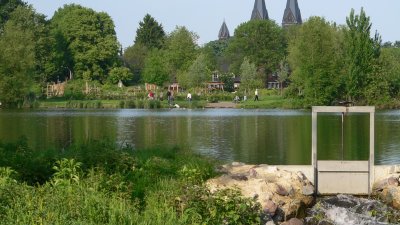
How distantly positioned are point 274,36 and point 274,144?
99.3 metres

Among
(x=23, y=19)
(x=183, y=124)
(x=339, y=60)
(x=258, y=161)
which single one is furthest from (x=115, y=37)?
(x=258, y=161)

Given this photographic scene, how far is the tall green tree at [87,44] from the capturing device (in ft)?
318

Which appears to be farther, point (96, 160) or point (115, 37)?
point (115, 37)

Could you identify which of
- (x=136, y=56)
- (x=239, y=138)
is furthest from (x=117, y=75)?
(x=239, y=138)

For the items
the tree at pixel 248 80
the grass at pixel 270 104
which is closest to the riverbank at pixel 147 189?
the grass at pixel 270 104

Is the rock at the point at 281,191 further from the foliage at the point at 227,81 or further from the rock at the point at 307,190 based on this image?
the foliage at the point at 227,81

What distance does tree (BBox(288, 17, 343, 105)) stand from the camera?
256 feet

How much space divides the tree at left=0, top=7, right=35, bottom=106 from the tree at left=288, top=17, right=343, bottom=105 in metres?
32.0

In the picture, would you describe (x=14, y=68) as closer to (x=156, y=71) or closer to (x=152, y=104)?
(x=152, y=104)

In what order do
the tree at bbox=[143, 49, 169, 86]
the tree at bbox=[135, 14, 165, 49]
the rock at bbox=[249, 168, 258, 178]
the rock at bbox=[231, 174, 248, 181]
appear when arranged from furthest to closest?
the tree at bbox=[135, 14, 165, 49], the tree at bbox=[143, 49, 169, 86], the rock at bbox=[249, 168, 258, 178], the rock at bbox=[231, 174, 248, 181]

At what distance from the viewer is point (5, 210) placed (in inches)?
396

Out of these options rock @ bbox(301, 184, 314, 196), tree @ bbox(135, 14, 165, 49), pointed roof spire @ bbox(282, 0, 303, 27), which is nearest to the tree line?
tree @ bbox(135, 14, 165, 49)

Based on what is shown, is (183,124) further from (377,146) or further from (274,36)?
(274,36)

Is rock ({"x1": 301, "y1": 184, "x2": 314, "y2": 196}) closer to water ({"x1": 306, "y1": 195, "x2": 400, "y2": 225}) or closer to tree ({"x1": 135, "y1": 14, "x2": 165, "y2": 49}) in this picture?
water ({"x1": 306, "y1": 195, "x2": 400, "y2": 225})
